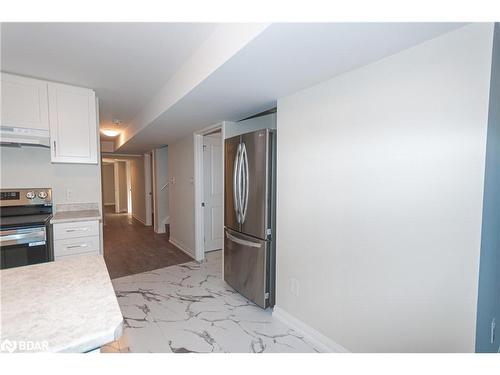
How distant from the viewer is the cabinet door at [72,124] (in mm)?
2381

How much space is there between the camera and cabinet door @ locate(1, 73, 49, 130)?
2.12 m

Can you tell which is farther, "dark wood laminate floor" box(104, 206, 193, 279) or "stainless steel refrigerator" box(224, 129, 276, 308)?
"dark wood laminate floor" box(104, 206, 193, 279)

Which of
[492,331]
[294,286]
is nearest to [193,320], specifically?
[294,286]

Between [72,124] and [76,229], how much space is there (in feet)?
3.62

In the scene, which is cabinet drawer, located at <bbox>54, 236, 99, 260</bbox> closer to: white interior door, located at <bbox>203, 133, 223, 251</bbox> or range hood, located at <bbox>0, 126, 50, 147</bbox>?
range hood, located at <bbox>0, 126, 50, 147</bbox>

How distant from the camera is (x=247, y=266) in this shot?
2543 millimetres

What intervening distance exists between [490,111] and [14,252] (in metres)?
3.35

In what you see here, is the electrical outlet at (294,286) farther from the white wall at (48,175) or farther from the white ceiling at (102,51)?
the white wall at (48,175)

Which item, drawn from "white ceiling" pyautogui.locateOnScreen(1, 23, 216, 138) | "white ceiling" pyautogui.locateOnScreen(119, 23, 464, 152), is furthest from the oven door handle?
"white ceiling" pyautogui.locateOnScreen(119, 23, 464, 152)

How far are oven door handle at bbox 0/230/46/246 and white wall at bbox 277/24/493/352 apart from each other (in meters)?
2.28

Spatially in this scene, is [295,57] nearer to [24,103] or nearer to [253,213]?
[253,213]

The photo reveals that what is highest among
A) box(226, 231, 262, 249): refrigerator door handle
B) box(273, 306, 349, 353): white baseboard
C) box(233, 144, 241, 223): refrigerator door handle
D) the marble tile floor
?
box(233, 144, 241, 223): refrigerator door handle

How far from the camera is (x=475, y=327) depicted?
1137mm
